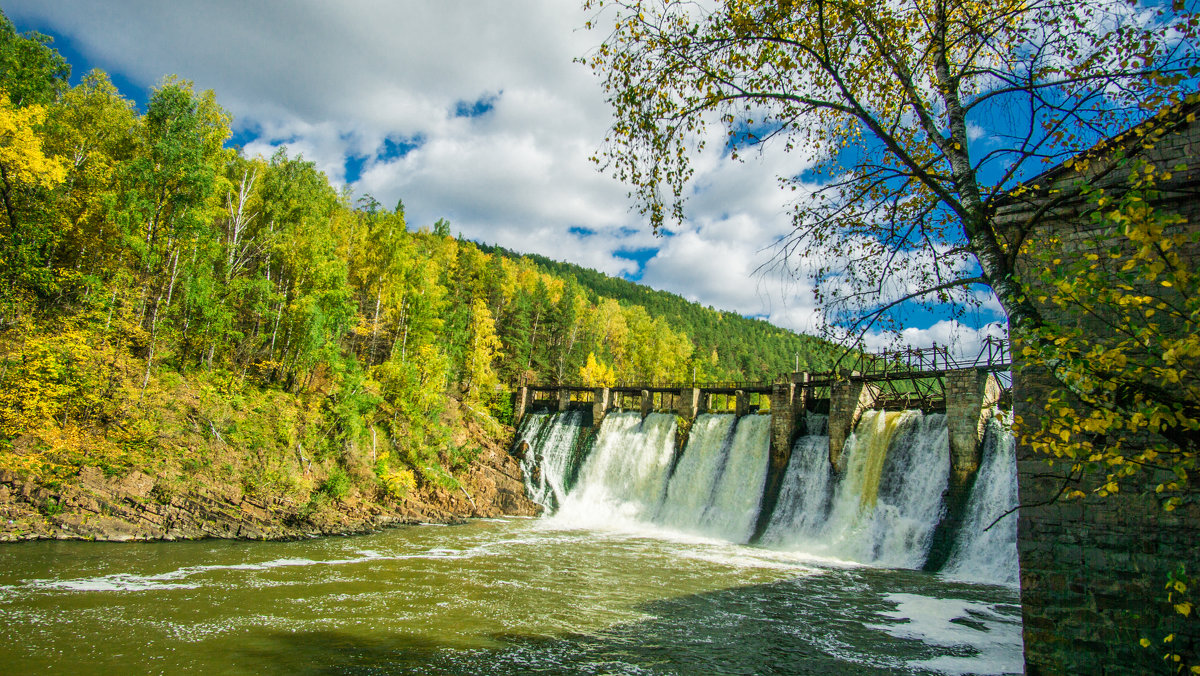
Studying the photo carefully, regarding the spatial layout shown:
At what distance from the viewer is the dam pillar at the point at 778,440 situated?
75.6 ft

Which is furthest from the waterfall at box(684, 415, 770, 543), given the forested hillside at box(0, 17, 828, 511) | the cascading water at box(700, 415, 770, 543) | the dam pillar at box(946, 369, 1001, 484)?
the forested hillside at box(0, 17, 828, 511)

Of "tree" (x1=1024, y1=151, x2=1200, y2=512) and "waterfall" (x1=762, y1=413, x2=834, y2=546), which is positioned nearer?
"tree" (x1=1024, y1=151, x2=1200, y2=512)

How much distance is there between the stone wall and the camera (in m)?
5.23

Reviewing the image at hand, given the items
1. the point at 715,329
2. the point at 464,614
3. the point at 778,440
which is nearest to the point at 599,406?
the point at 778,440

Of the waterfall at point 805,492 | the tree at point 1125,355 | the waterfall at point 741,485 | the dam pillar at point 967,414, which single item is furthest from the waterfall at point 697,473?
the tree at point 1125,355

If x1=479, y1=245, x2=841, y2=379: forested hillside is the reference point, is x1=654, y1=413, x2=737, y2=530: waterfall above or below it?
below

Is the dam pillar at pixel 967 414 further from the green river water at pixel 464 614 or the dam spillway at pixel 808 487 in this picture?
the green river water at pixel 464 614

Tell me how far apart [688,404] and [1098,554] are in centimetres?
2316

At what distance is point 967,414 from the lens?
17.6 metres

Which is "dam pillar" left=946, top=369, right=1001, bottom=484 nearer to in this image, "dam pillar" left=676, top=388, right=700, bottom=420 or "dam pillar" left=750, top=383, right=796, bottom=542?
"dam pillar" left=750, top=383, right=796, bottom=542

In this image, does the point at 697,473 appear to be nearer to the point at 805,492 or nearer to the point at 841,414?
the point at 805,492

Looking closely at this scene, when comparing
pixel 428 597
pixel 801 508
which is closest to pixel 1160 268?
pixel 428 597

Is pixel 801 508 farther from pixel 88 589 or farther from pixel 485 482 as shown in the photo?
pixel 88 589

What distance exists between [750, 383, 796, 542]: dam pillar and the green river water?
6294mm
